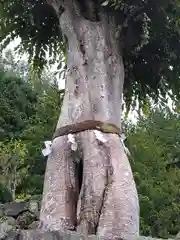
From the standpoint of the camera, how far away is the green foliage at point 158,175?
43.8 feet

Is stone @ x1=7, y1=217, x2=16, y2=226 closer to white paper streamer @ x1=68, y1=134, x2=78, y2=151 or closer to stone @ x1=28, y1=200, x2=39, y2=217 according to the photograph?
stone @ x1=28, y1=200, x2=39, y2=217

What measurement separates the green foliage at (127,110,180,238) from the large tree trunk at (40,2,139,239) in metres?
4.07

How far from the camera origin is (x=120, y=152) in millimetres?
5176

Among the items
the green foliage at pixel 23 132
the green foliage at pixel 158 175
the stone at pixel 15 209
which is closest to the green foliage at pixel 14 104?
the green foliage at pixel 23 132

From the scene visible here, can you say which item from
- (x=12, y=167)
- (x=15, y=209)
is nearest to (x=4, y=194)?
(x=12, y=167)

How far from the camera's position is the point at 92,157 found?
5.07m

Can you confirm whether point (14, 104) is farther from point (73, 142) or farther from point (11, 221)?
point (73, 142)

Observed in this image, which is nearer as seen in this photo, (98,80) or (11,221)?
(98,80)

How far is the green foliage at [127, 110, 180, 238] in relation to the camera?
13.3m

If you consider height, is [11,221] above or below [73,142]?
below

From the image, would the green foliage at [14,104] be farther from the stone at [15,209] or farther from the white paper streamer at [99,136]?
the white paper streamer at [99,136]

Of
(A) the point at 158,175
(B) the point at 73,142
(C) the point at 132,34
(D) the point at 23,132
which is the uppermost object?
(D) the point at 23,132

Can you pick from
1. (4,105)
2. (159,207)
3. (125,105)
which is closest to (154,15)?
(125,105)

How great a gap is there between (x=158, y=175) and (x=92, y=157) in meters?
11.8
